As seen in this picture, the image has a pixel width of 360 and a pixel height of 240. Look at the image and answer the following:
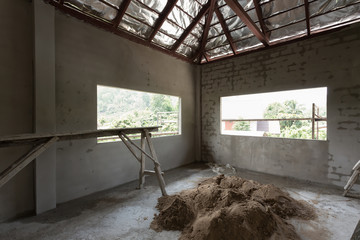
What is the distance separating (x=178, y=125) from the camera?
18.4 ft

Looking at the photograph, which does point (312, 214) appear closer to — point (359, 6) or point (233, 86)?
point (233, 86)

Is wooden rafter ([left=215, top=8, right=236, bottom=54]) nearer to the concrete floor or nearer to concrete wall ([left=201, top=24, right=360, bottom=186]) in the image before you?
concrete wall ([left=201, top=24, right=360, bottom=186])

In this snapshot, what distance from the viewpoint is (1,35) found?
98.7 inches

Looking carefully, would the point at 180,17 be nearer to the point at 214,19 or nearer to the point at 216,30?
the point at 214,19

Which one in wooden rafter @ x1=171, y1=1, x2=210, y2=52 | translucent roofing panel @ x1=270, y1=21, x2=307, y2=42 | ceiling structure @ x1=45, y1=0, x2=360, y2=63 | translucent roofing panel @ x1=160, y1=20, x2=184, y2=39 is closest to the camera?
ceiling structure @ x1=45, y1=0, x2=360, y2=63

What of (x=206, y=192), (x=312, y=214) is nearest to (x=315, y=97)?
(x=312, y=214)

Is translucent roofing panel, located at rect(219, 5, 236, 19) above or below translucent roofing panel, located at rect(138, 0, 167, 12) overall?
above

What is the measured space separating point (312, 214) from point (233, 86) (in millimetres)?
3640

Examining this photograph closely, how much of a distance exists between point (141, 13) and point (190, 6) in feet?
3.97

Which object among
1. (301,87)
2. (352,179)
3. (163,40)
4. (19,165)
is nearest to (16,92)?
(19,165)

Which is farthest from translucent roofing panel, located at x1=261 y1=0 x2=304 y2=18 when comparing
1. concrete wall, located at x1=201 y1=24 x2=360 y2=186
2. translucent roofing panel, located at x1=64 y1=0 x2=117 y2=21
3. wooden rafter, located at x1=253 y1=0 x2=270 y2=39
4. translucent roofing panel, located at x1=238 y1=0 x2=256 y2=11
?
translucent roofing panel, located at x1=64 y1=0 x2=117 y2=21

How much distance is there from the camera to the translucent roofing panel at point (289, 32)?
4.01m

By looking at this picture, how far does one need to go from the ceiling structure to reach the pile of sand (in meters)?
3.46

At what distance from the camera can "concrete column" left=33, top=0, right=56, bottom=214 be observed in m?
2.69
